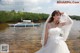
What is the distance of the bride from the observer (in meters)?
3.70

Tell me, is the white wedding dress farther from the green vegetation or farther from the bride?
the green vegetation

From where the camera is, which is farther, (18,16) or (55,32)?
(18,16)

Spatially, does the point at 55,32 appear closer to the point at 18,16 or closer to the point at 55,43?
the point at 55,43

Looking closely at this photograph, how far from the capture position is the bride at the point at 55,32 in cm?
370

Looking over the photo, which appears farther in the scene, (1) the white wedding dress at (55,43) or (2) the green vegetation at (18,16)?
(2) the green vegetation at (18,16)

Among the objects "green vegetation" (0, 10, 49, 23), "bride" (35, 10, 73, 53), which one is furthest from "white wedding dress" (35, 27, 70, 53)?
"green vegetation" (0, 10, 49, 23)

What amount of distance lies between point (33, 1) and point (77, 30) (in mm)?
969

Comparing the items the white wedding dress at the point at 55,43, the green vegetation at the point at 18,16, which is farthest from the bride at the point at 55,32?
the green vegetation at the point at 18,16

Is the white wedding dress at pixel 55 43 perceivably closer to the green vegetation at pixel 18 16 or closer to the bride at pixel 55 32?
the bride at pixel 55 32

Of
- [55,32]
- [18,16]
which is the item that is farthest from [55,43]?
[18,16]

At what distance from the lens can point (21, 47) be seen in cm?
500

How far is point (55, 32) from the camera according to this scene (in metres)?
3.75

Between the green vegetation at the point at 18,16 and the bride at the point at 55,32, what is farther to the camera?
the green vegetation at the point at 18,16

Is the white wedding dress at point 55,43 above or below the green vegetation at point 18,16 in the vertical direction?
below
